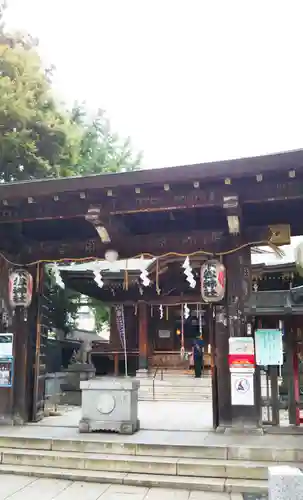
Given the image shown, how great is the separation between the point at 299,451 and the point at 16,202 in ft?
20.6

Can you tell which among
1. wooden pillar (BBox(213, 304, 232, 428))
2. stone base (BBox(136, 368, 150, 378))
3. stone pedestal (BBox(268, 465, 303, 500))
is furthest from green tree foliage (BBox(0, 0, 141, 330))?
stone pedestal (BBox(268, 465, 303, 500))

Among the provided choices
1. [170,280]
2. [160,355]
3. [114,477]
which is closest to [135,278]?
[170,280]

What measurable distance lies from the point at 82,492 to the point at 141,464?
99cm

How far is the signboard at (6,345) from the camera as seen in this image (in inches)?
362

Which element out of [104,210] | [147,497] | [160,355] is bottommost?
[147,497]

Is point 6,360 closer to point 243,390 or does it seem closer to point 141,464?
point 141,464

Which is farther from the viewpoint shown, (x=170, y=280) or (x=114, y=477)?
(x=170, y=280)

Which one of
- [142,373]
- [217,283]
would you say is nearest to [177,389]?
[142,373]

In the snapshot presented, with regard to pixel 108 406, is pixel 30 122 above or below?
above

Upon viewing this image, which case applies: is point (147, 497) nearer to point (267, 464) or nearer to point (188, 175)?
point (267, 464)

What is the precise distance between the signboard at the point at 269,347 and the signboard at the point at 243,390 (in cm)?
35

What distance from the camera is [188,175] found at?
7.34 metres

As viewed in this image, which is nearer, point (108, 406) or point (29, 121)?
point (108, 406)

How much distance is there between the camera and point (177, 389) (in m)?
17.2
